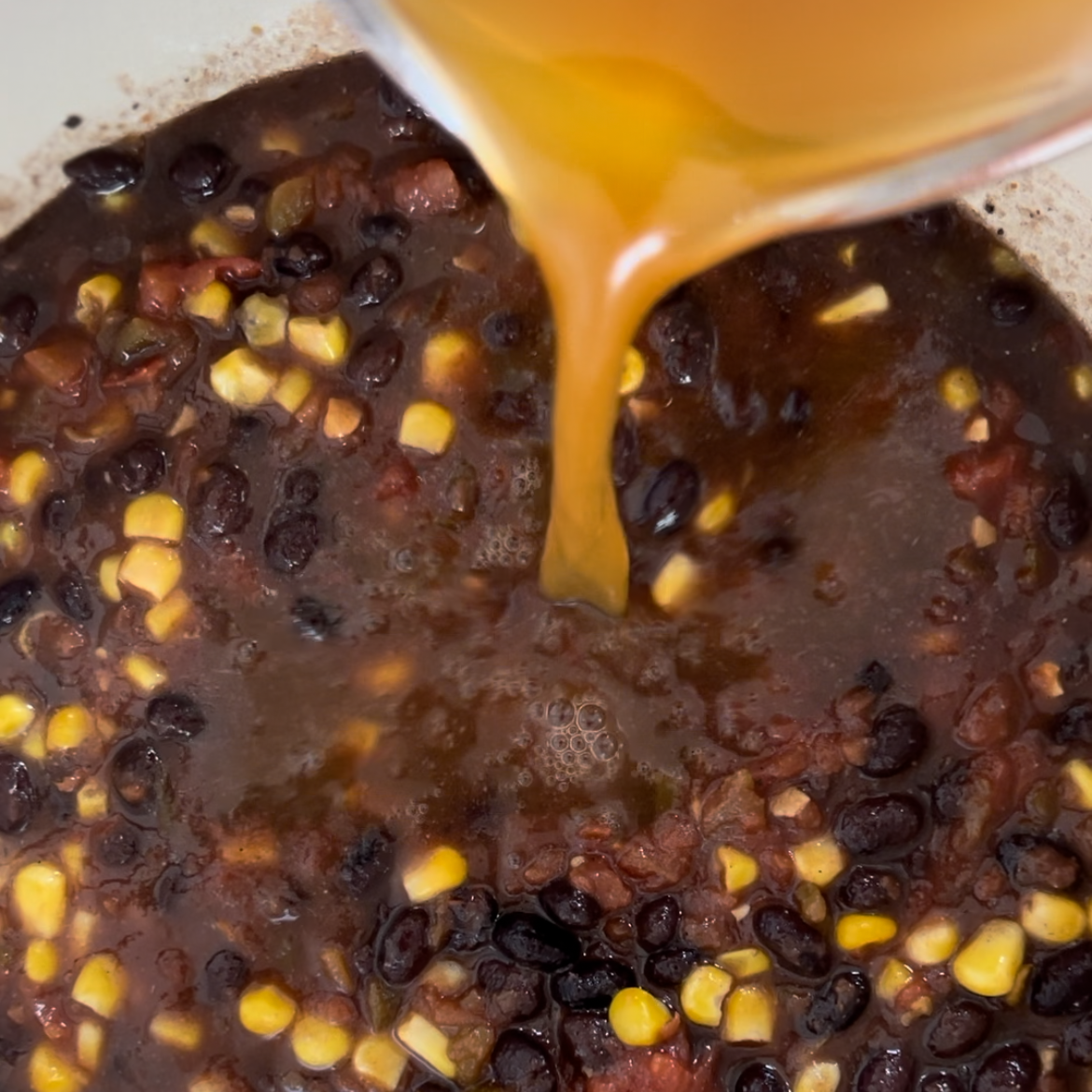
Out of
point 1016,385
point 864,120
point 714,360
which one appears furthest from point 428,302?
point 1016,385

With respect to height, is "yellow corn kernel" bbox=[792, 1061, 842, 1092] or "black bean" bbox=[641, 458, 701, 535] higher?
"black bean" bbox=[641, 458, 701, 535]

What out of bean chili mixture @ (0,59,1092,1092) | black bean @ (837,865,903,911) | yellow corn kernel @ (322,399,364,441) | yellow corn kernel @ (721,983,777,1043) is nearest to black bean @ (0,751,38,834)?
bean chili mixture @ (0,59,1092,1092)

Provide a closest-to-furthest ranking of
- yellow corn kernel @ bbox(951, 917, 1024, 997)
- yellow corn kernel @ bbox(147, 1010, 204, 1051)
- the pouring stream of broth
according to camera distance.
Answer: the pouring stream of broth < yellow corn kernel @ bbox(951, 917, 1024, 997) < yellow corn kernel @ bbox(147, 1010, 204, 1051)

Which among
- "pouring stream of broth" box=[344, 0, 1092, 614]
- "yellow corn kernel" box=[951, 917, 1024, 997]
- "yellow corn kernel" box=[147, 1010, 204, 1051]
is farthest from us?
"yellow corn kernel" box=[147, 1010, 204, 1051]

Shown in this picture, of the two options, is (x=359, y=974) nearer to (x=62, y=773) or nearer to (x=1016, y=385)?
(x=62, y=773)

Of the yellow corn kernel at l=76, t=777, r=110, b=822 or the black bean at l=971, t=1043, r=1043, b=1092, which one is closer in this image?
the black bean at l=971, t=1043, r=1043, b=1092

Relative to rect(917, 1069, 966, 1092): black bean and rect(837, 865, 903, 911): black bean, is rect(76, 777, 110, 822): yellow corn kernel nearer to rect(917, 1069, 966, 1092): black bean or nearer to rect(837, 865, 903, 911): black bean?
rect(837, 865, 903, 911): black bean
